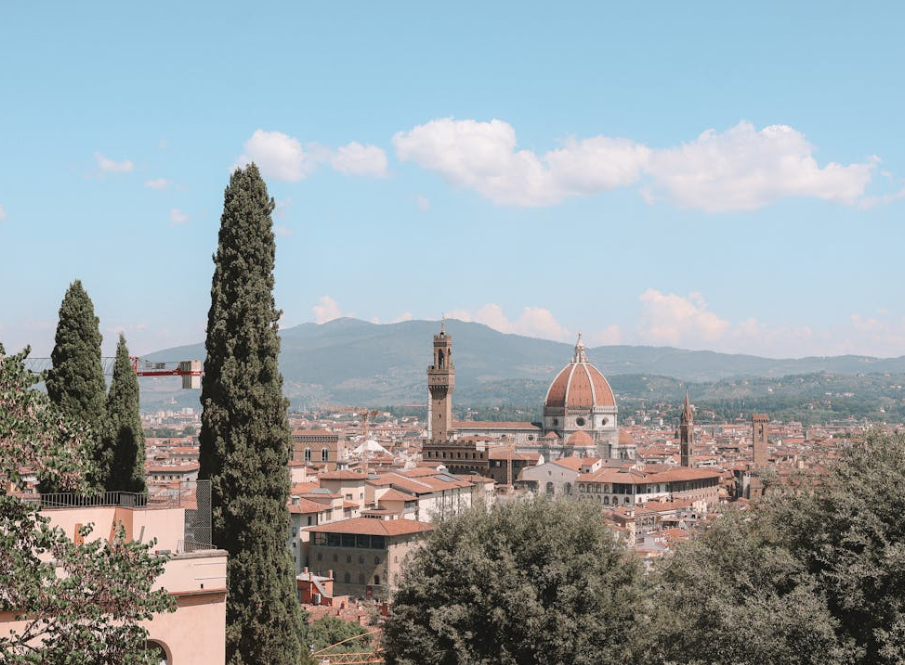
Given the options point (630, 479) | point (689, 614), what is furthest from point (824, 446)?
point (630, 479)

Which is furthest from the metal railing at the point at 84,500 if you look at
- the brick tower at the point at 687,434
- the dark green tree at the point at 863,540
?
the brick tower at the point at 687,434

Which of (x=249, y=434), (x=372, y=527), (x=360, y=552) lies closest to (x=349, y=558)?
(x=360, y=552)

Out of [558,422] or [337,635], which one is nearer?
[337,635]

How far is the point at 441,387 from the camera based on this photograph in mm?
97500

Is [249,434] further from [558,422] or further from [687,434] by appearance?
[687,434]

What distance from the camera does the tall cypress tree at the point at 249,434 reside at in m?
13.2

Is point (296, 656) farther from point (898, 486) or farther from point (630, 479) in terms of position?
point (630, 479)

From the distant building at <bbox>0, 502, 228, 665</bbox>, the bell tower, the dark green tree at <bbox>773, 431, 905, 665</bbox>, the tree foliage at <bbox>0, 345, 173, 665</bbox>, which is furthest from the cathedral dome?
the tree foliage at <bbox>0, 345, 173, 665</bbox>

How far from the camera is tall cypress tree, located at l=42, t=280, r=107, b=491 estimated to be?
56.1 feet

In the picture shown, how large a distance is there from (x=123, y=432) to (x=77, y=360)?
5.10 feet

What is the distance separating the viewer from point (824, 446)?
1556 cm

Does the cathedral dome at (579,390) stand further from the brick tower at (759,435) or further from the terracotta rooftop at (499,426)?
the brick tower at (759,435)

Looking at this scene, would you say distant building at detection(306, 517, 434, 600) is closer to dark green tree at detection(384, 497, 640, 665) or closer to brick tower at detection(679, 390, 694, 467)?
dark green tree at detection(384, 497, 640, 665)

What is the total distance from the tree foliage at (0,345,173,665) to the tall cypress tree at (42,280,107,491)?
987cm
